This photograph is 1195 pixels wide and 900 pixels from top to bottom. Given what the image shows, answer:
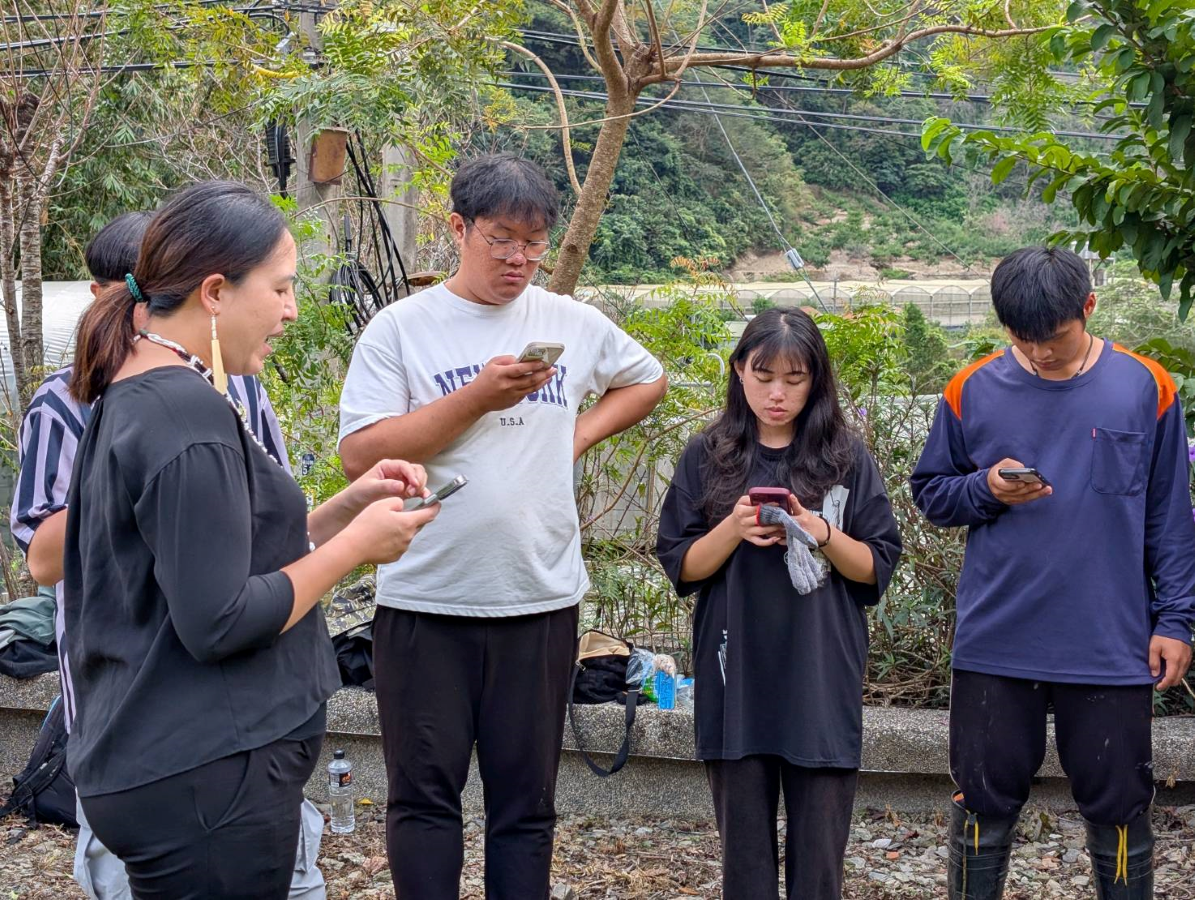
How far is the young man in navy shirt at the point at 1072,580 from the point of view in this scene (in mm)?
2865

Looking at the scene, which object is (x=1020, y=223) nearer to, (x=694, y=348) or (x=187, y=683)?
(x=694, y=348)

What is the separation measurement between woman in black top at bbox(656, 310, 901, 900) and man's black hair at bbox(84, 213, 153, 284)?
141 cm

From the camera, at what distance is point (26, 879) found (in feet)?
12.4

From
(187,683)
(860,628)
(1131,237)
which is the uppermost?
(1131,237)

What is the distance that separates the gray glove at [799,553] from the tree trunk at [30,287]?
454 centimetres

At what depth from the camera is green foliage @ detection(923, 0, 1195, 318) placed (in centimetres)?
302

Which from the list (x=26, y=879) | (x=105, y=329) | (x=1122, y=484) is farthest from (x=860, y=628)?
(x=26, y=879)

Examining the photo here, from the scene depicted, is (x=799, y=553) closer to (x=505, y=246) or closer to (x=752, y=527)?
(x=752, y=527)

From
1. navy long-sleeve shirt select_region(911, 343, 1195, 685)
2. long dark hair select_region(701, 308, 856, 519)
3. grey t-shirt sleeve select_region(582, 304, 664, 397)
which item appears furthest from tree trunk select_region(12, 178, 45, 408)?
navy long-sleeve shirt select_region(911, 343, 1195, 685)

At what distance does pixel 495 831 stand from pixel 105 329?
159cm

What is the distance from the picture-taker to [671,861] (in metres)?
3.87

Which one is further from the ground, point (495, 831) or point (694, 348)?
point (694, 348)

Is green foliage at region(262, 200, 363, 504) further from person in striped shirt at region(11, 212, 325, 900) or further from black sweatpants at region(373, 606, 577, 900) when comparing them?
person in striped shirt at region(11, 212, 325, 900)

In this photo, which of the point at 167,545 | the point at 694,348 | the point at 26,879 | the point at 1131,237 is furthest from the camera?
the point at 694,348
